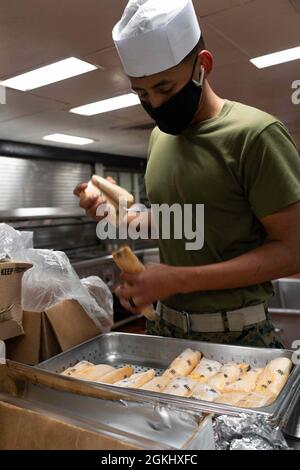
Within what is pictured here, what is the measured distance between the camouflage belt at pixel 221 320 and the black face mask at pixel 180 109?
60cm

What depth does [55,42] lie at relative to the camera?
2.41 meters

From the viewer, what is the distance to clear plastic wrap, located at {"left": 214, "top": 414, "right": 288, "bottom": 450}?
646mm

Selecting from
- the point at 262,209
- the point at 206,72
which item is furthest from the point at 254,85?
the point at 262,209

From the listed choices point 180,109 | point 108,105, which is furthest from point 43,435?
point 108,105

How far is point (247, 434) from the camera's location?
2.20 feet

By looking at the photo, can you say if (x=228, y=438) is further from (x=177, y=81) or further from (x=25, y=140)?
(x=25, y=140)

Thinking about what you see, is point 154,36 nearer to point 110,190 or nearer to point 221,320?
point 110,190

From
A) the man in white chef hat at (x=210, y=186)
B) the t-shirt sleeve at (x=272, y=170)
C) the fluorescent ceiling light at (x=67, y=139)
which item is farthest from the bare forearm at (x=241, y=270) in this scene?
the fluorescent ceiling light at (x=67, y=139)

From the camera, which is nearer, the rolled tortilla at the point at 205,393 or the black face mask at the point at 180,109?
the rolled tortilla at the point at 205,393

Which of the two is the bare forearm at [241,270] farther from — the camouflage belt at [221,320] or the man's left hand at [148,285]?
the camouflage belt at [221,320]

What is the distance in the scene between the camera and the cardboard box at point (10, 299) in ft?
3.67

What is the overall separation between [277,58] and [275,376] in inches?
105

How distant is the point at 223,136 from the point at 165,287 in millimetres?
474

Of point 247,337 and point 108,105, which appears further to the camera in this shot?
point 108,105
